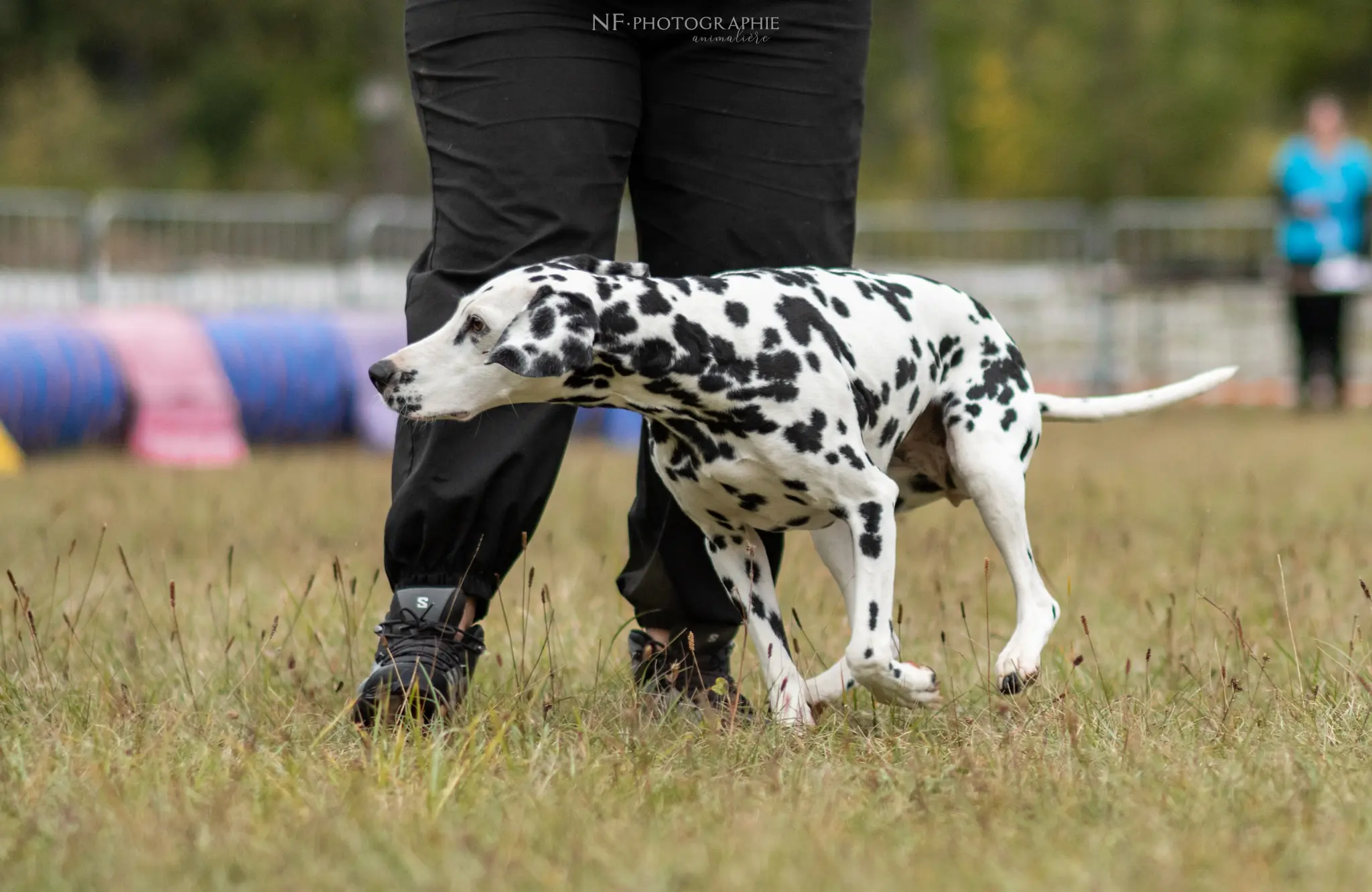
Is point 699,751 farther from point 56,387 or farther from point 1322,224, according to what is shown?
point 1322,224

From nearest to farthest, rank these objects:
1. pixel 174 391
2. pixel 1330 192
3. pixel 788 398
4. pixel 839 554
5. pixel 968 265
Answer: pixel 788 398 → pixel 839 554 → pixel 174 391 → pixel 1330 192 → pixel 968 265

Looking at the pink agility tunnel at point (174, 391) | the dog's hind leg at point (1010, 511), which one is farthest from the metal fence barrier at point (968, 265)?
the dog's hind leg at point (1010, 511)

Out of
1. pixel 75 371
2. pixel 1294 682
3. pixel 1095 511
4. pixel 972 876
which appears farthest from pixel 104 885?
pixel 75 371

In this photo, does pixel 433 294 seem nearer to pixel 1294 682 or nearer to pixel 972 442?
pixel 972 442

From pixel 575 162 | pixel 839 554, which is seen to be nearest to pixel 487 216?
pixel 575 162

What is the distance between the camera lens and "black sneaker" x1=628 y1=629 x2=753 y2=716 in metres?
3.69

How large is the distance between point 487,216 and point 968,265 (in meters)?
17.0

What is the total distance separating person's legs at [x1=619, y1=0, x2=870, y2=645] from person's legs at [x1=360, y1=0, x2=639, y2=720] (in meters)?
0.09

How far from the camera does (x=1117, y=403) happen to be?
413 centimetres

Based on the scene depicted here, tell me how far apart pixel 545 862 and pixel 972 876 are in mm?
599

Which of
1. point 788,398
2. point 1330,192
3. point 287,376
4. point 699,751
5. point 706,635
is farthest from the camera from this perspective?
point 1330,192

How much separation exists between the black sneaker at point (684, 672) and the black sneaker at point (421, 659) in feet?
1.27

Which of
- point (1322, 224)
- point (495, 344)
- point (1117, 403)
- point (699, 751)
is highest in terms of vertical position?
point (495, 344)

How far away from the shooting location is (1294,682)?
3756mm
